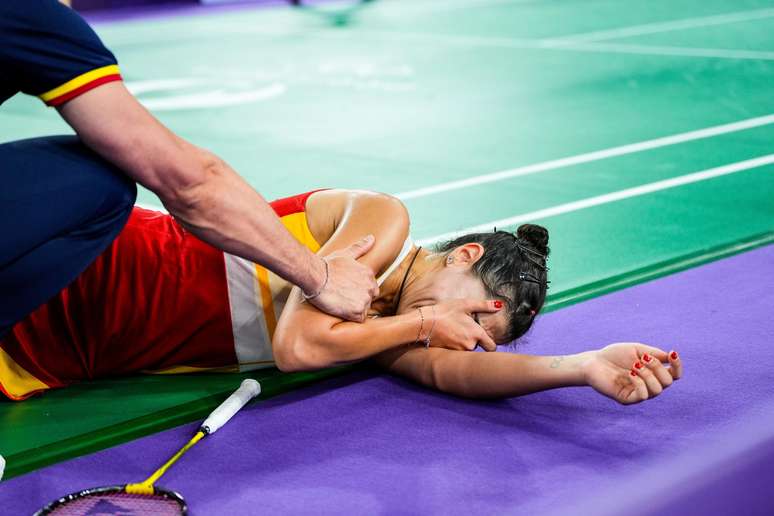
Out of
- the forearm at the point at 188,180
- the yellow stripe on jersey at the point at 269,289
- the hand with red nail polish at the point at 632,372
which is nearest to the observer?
the forearm at the point at 188,180

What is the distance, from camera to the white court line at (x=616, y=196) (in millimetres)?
5582

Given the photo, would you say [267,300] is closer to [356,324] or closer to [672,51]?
[356,324]

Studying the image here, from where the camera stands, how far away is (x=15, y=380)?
367cm

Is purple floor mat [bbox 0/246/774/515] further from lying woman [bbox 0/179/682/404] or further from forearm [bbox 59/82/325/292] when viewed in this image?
forearm [bbox 59/82/325/292]

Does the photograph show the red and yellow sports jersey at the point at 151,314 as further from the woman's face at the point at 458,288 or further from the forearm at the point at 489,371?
the forearm at the point at 489,371

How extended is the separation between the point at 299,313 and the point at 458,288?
1.75 feet

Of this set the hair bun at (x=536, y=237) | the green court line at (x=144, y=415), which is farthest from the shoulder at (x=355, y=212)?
the green court line at (x=144, y=415)

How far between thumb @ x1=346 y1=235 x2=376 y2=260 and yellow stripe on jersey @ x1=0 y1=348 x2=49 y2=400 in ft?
3.83

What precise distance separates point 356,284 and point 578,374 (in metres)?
0.72

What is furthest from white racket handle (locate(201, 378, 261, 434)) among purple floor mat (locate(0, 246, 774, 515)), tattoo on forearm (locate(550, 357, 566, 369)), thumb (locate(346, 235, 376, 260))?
tattoo on forearm (locate(550, 357, 566, 369))

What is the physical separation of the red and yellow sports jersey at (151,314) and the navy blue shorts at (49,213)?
28.9 inches

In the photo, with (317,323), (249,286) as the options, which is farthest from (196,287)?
(317,323)

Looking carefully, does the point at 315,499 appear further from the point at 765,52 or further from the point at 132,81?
the point at 765,52

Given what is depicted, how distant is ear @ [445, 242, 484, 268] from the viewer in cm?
363
